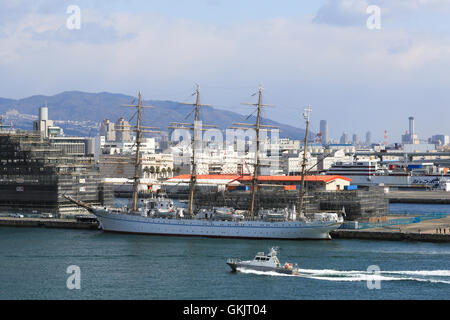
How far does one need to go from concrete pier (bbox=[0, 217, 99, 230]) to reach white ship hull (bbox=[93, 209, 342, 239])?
2663 mm

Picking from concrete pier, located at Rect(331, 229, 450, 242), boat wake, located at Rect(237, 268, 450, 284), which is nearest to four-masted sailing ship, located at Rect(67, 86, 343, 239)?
concrete pier, located at Rect(331, 229, 450, 242)

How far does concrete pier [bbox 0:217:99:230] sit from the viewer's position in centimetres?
7625

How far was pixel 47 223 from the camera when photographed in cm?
7675

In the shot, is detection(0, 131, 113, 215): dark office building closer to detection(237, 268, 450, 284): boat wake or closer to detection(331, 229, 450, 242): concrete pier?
detection(331, 229, 450, 242): concrete pier

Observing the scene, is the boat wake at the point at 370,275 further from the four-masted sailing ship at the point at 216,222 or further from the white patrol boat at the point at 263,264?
the four-masted sailing ship at the point at 216,222

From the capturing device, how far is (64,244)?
207ft

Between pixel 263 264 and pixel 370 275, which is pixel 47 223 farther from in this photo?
pixel 370 275

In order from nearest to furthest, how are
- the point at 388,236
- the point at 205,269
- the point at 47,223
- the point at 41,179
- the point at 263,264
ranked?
the point at 263,264
the point at 205,269
the point at 388,236
the point at 47,223
the point at 41,179

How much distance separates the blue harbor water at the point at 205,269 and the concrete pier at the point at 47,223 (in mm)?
7398

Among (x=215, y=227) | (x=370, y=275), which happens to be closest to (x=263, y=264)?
(x=370, y=275)

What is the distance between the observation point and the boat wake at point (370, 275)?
47.1 meters

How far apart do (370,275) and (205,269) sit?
1069 centimetres

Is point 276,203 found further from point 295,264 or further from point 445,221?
point 295,264

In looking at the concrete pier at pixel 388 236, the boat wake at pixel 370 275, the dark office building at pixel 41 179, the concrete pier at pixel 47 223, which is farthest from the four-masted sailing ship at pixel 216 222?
the boat wake at pixel 370 275
